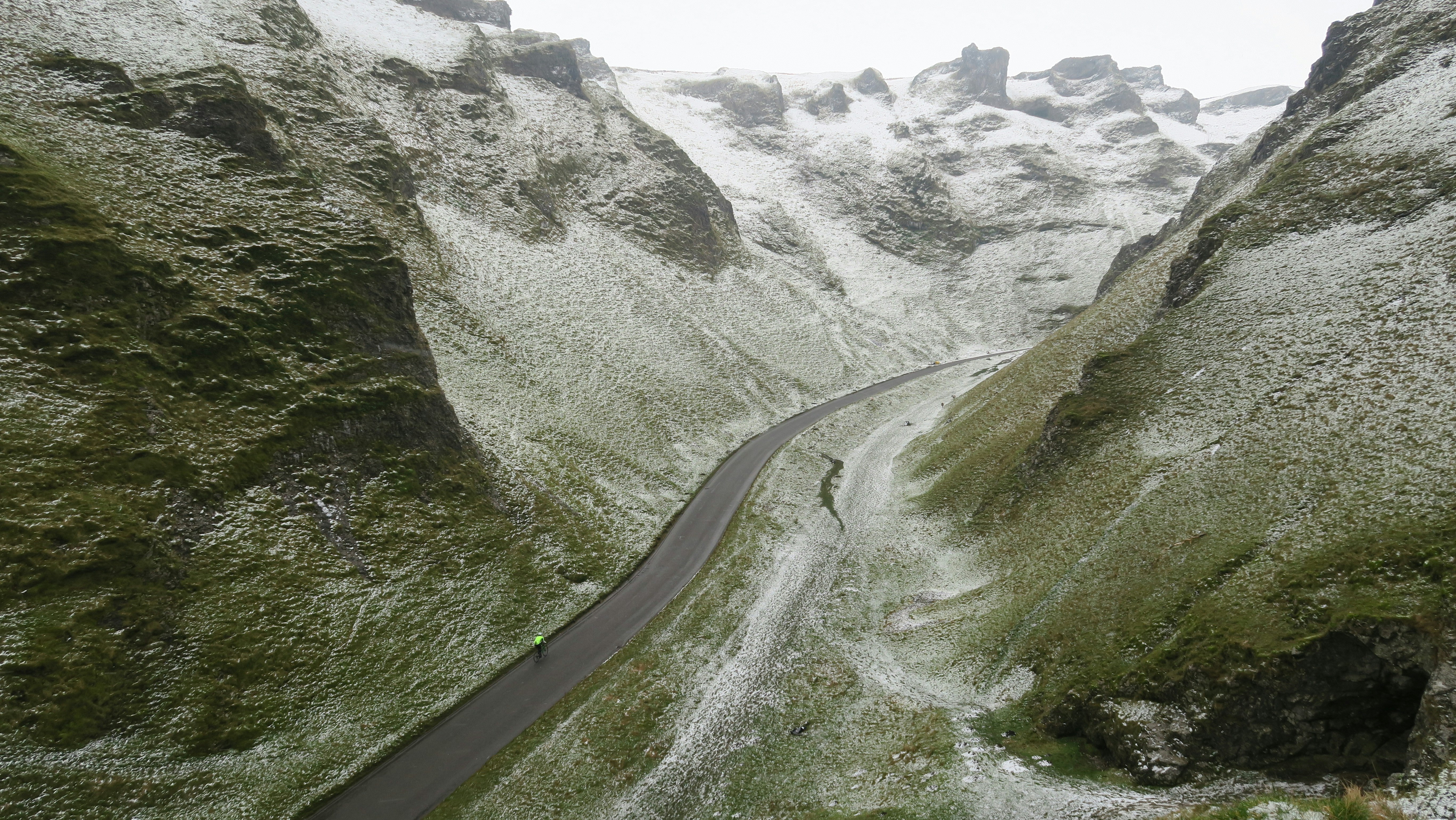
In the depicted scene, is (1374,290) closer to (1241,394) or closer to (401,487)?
(1241,394)

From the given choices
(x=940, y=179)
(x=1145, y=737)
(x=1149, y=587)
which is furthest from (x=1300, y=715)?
(x=940, y=179)

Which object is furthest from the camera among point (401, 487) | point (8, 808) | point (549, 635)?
point (401, 487)

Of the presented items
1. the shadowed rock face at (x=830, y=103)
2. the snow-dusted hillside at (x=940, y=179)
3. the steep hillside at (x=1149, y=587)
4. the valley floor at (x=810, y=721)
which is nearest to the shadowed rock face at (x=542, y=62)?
the snow-dusted hillside at (x=940, y=179)

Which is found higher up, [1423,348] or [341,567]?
[1423,348]

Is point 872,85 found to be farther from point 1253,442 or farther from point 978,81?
point 1253,442

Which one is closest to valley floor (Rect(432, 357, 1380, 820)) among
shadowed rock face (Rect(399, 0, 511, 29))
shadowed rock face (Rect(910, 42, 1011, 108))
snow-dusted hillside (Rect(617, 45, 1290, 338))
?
snow-dusted hillside (Rect(617, 45, 1290, 338))

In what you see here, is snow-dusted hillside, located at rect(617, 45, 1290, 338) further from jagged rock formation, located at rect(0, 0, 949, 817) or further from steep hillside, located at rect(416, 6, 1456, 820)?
steep hillside, located at rect(416, 6, 1456, 820)

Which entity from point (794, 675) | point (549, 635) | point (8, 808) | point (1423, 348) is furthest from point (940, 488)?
point (8, 808)

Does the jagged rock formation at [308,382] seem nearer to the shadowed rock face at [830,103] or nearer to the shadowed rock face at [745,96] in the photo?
the shadowed rock face at [745,96]
